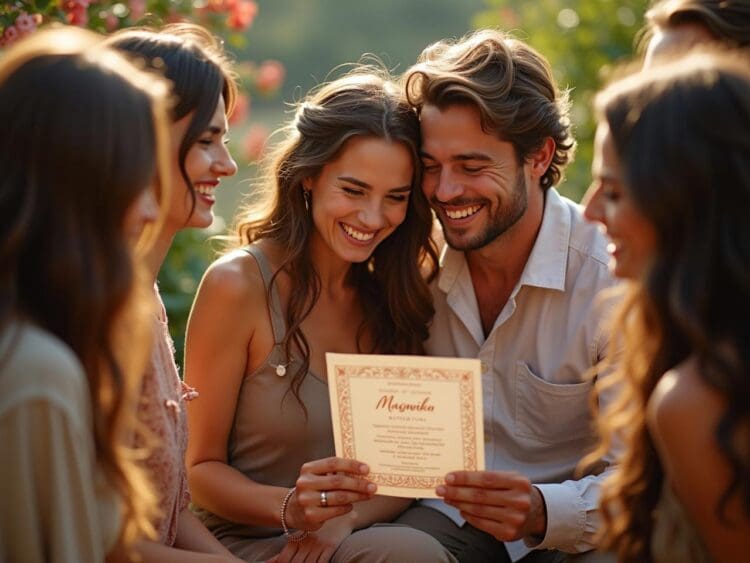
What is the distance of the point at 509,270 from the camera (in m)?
4.07

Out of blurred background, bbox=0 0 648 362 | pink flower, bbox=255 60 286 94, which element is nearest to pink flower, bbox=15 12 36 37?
blurred background, bbox=0 0 648 362

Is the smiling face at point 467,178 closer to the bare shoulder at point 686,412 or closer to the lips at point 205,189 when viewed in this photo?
the lips at point 205,189

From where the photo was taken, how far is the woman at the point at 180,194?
3.12 meters

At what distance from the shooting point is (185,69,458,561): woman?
366cm

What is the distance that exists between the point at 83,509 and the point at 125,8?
9.80 ft

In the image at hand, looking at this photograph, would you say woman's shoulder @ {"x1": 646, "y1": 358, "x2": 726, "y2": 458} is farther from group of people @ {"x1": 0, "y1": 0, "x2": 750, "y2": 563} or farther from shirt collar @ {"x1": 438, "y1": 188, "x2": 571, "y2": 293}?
shirt collar @ {"x1": 438, "y1": 188, "x2": 571, "y2": 293}

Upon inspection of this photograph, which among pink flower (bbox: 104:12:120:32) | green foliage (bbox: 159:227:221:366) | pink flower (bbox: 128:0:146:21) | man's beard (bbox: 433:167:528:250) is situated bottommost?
green foliage (bbox: 159:227:221:366)

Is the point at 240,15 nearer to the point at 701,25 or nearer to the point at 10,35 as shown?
the point at 10,35

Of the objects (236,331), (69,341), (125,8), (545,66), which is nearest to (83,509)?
(69,341)

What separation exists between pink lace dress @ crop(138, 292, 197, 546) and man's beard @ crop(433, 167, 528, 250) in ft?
3.67

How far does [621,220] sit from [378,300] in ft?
5.51

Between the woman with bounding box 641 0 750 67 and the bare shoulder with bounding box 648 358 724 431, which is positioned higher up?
the woman with bounding box 641 0 750 67

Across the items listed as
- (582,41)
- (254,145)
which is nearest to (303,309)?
(254,145)

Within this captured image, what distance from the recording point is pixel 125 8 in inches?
186
